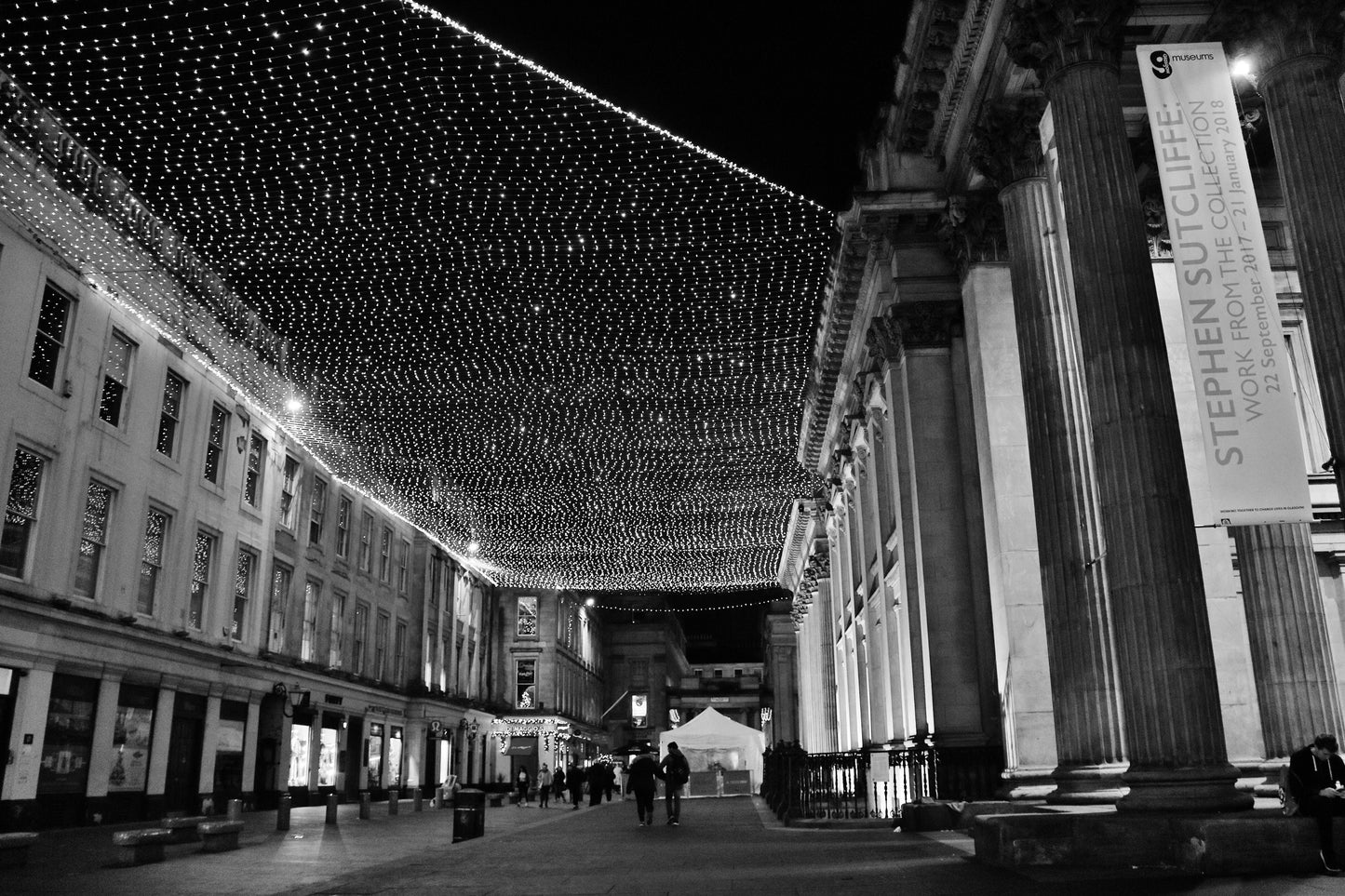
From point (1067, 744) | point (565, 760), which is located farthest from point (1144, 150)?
point (565, 760)

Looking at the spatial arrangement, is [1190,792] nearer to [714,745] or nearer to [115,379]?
[115,379]

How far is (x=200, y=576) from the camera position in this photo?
26922mm

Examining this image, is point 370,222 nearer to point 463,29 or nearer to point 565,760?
point 463,29

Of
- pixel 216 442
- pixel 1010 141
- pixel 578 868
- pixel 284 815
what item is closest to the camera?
pixel 578 868

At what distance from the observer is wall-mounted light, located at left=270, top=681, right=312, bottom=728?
28828 millimetres

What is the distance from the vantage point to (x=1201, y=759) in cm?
917

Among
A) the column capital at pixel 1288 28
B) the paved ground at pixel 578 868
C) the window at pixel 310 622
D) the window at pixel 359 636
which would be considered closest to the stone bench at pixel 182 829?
the paved ground at pixel 578 868

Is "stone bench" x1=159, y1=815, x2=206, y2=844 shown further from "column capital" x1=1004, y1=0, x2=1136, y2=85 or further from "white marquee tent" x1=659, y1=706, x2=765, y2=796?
"white marquee tent" x1=659, y1=706, x2=765, y2=796

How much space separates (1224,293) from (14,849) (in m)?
15.0

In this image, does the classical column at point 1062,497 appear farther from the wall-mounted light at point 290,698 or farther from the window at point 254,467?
the window at point 254,467

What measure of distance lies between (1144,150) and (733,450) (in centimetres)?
1713

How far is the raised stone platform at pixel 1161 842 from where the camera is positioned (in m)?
8.56

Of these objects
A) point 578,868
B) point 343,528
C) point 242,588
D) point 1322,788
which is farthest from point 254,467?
point 1322,788

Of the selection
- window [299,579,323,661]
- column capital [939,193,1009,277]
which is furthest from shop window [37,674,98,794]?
column capital [939,193,1009,277]
